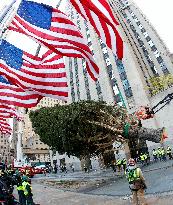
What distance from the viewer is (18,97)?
1308 centimetres

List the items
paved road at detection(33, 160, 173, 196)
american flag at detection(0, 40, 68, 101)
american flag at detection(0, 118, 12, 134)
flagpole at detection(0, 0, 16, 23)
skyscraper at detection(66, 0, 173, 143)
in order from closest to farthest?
Answer: flagpole at detection(0, 0, 16, 23) → american flag at detection(0, 40, 68, 101) → paved road at detection(33, 160, 173, 196) → american flag at detection(0, 118, 12, 134) → skyscraper at detection(66, 0, 173, 143)

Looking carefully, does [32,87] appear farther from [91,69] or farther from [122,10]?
[122,10]

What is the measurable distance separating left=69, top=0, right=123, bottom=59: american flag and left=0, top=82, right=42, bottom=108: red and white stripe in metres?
5.66

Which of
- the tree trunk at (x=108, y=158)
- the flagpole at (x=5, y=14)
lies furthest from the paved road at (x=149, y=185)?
the tree trunk at (x=108, y=158)

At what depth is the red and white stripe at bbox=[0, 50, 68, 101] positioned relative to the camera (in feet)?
37.3

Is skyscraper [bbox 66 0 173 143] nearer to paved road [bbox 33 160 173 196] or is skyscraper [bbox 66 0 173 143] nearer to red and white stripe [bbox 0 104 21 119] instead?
paved road [bbox 33 160 173 196]

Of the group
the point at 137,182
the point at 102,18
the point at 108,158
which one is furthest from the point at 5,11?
the point at 108,158

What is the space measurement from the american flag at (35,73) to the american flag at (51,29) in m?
1.84

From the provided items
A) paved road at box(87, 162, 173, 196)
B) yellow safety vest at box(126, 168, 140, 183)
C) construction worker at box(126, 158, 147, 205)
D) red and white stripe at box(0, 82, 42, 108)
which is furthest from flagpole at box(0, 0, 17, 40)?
paved road at box(87, 162, 173, 196)

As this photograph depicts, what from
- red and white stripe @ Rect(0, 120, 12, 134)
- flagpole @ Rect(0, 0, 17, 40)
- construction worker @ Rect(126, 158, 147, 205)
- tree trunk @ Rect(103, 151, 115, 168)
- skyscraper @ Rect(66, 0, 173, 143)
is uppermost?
skyscraper @ Rect(66, 0, 173, 143)

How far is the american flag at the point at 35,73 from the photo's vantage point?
37.0 ft

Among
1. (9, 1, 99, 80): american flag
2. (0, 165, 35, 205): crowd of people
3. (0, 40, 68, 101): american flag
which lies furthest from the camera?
(0, 165, 35, 205): crowd of people

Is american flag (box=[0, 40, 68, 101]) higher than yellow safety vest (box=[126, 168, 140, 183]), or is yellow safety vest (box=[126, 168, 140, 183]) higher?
american flag (box=[0, 40, 68, 101])

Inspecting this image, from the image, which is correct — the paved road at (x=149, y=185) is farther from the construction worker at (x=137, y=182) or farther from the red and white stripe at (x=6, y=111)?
the red and white stripe at (x=6, y=111)
